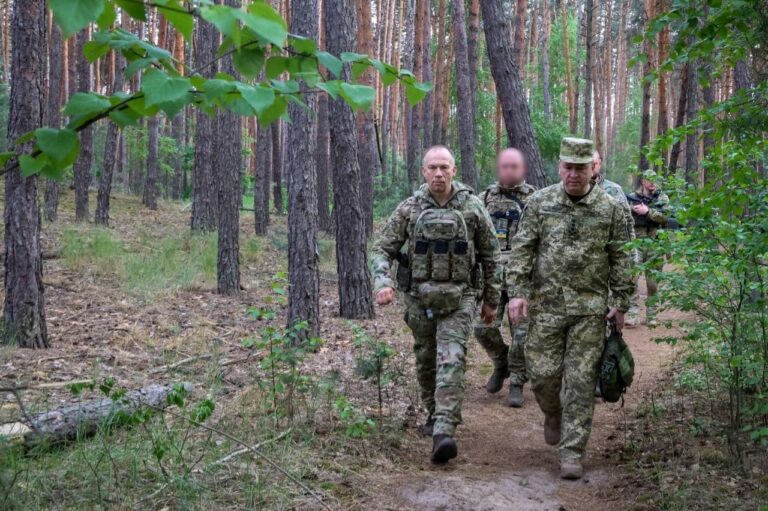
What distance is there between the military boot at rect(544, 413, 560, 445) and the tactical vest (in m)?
1.96

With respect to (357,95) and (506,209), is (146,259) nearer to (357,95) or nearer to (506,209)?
(506,209)

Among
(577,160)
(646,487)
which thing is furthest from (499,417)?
(577,160)

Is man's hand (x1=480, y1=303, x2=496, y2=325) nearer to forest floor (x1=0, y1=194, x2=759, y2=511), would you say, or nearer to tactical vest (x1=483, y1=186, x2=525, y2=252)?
forest floor (x1=0, y1=194, x2=759, y2=511)

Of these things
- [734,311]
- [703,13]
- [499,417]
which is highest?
[703,13]

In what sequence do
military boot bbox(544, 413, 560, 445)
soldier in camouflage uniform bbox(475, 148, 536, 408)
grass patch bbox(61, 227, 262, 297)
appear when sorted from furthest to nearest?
grass patch bbox(61, 227, 262, 297)
soldier in camouflage uniform bbox(475, 148, 536, 408)
military boot bbox(544, 413, 560, 445)

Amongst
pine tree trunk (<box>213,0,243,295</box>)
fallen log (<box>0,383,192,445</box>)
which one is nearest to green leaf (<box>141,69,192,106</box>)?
fallen log (<box>0,383,192,445</box>)

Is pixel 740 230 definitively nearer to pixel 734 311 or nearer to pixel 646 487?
pixel 734 311

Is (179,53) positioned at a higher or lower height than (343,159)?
higher

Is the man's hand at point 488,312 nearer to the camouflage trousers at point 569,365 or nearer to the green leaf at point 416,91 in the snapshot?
the camouflage trousers at point 569,365

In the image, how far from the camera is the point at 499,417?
20.3 feet

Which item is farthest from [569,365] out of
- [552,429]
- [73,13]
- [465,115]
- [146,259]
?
[465,115]

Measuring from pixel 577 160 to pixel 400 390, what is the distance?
9.97ft

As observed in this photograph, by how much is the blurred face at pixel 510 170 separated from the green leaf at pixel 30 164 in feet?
16.9

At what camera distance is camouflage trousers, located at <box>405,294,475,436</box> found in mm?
4895
